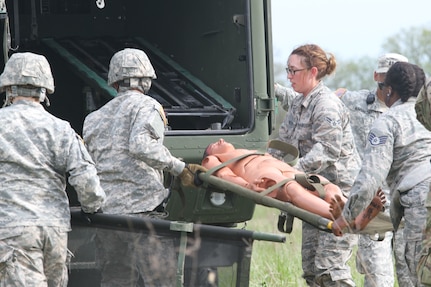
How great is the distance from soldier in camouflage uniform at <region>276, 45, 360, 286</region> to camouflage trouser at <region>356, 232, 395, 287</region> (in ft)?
1.82

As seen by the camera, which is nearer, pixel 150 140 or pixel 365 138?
pixel 150 140

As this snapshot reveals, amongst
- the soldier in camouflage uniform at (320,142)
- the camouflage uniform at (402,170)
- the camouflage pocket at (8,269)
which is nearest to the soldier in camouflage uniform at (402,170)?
the camouflage uniform at (402,170)

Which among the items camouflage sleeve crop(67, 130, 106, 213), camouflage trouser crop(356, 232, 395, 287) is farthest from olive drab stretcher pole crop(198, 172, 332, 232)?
camouflage trouser crop(356, 232, 395, 287)

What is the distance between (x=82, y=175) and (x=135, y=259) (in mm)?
553

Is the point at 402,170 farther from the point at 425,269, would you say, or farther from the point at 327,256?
the point at 327,256

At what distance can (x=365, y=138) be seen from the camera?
823 cm

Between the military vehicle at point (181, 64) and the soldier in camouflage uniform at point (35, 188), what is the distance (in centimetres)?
35

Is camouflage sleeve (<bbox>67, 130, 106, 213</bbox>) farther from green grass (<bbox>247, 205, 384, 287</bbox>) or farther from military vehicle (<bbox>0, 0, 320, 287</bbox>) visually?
green grass (<bbox>247, 205, 384, 287</bbox>)

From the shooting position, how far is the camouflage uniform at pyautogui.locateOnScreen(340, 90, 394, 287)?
7547 millimetres

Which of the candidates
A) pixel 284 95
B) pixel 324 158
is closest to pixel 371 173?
pixel 324 158

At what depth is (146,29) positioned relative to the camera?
8.70 metres

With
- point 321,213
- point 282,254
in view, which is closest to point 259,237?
point 321,213

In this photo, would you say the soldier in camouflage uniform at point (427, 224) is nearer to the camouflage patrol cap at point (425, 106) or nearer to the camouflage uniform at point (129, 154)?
the camouflage patrol cap at point (425, 106)

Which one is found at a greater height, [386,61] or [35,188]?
[386,61]
